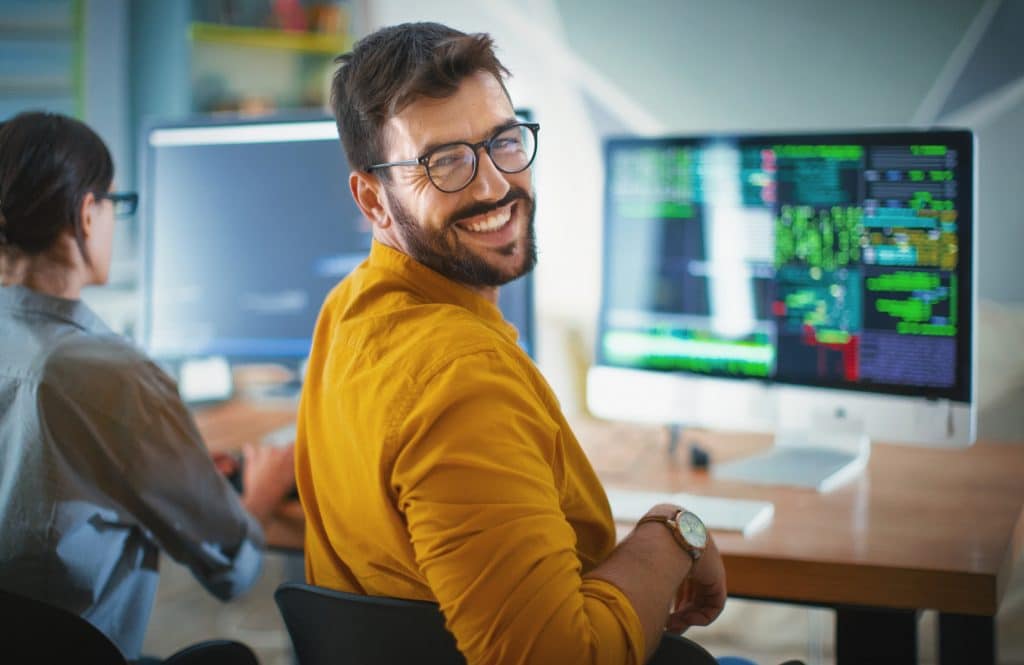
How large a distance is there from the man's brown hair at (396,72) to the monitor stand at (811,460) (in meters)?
0.91

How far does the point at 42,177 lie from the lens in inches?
56.3

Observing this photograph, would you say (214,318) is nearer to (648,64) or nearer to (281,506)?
(281,506)

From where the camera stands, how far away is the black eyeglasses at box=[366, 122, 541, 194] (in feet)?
3.70

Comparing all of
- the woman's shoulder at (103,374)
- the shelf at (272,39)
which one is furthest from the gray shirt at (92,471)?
the shelf at (272,39)

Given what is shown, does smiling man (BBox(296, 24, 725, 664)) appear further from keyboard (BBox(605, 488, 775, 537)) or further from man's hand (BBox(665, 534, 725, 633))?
keyboard (BBox(605, 488, 775, 537))

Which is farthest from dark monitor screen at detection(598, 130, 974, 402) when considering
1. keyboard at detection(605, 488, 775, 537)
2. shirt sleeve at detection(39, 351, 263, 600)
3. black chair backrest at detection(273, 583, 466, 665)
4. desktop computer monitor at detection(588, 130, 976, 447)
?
black chair backrest at detection(273, 583, 466, 665)

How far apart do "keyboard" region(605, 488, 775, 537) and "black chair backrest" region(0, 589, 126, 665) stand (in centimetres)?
72

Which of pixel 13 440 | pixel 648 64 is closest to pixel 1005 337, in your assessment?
pixel 648 64

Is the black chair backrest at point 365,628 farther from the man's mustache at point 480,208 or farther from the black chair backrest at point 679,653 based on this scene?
the man's mustache at point 480,208

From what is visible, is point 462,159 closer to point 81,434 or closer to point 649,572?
point 649,572

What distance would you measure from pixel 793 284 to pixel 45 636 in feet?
4.14

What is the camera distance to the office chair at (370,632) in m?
0.95

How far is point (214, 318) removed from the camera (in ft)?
7.10

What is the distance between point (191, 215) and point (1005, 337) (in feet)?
5.82
